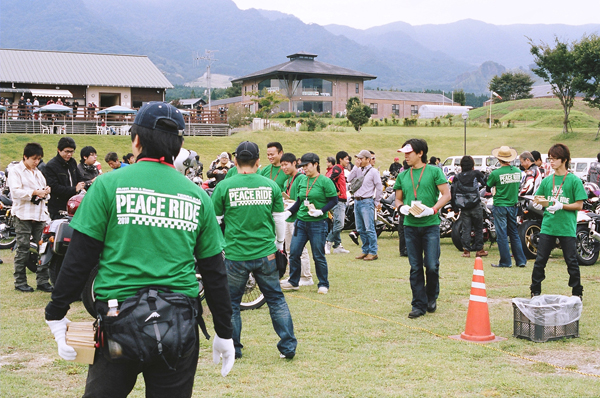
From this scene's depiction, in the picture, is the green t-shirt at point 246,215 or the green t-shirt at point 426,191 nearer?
the green t-shirt at point 246,215

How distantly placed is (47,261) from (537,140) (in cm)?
4224

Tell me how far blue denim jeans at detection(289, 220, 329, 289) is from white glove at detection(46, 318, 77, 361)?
5977mm

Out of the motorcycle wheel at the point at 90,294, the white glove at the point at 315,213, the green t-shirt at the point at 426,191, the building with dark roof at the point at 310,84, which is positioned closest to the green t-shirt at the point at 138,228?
the motorcycle wheel at the point at 90,294

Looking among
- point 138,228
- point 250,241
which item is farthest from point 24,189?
point 138,228

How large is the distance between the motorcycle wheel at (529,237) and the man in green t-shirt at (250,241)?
7079 mm

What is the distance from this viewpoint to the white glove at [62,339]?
260 centimetres

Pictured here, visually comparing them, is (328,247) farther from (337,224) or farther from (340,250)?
(337,224)

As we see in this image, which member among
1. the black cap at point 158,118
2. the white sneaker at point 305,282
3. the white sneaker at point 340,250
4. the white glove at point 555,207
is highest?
the black cap at point 158,118

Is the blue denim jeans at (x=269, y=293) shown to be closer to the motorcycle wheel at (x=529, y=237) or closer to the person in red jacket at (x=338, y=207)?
the person in red jacket at (x=338, y=207)

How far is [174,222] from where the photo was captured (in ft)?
8.96

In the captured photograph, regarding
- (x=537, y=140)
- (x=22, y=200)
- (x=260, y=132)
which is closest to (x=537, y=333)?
(x=22, y=200)

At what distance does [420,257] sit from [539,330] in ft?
5.51

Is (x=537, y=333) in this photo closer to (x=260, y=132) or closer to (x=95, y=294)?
(x=95, y=294)

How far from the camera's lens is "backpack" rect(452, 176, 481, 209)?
39.6ft
